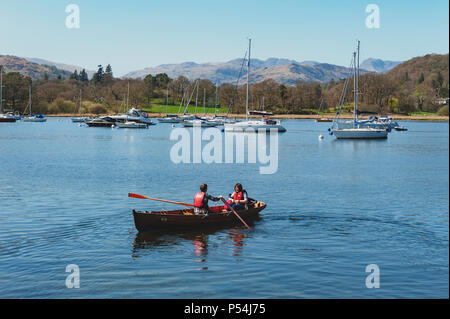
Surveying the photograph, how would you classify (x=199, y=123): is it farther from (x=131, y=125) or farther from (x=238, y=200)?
(x=238, y=200)

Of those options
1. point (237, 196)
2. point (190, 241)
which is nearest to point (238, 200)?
point (237, 196)

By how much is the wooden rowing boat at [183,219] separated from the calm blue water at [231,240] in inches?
23.1

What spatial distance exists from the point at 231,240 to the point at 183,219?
2635 mm

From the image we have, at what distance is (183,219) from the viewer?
85.0 feet

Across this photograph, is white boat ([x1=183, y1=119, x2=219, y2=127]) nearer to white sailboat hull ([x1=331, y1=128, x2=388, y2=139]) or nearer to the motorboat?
the motorboat

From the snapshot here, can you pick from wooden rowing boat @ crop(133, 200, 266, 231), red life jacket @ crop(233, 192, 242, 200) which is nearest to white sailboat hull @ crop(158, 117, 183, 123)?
red life jacket @ crop(233, 192, 242, 200)

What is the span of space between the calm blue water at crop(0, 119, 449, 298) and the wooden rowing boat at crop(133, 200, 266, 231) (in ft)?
1.92

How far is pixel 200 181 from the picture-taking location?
4550 centimetres

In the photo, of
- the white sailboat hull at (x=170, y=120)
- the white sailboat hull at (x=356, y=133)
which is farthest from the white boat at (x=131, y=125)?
the white sailboat hull at (x=356, y=133)

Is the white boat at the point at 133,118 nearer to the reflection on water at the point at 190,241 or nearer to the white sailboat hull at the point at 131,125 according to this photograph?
the white sailboat hull at the point at 131,125

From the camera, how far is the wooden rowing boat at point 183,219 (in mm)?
25438
